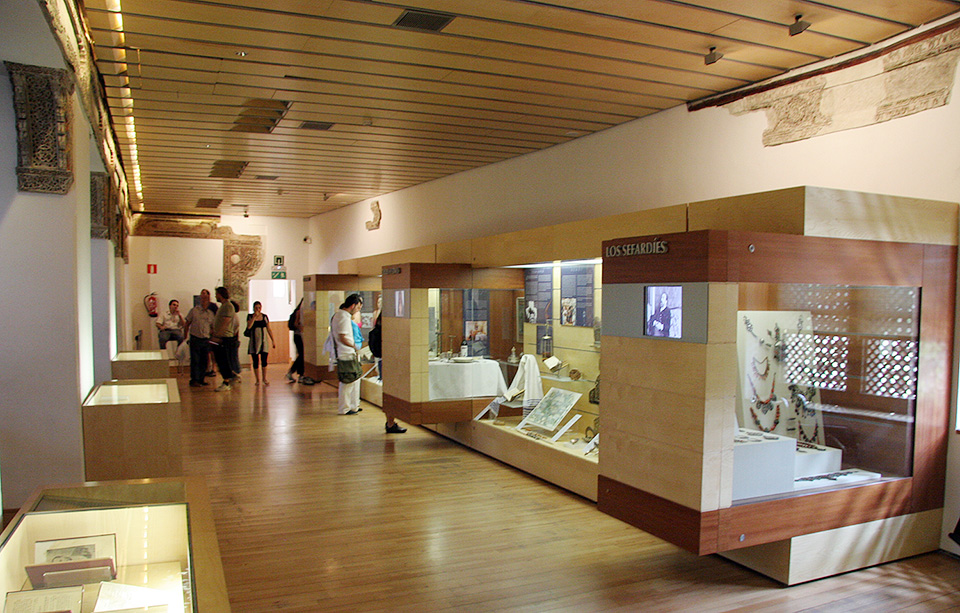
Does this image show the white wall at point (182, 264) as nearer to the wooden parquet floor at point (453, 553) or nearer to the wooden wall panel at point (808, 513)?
the wooden parquet floor at point (453, 553)

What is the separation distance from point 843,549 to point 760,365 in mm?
1379

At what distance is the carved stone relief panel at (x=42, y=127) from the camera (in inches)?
159

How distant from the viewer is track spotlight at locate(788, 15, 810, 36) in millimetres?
4355

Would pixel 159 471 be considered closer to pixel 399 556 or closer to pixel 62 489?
pixel 399 556

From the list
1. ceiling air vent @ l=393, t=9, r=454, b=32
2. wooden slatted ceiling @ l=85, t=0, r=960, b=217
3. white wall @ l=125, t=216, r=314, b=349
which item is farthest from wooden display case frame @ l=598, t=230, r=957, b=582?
white wall @ l=125, t=216, r=314, b=349

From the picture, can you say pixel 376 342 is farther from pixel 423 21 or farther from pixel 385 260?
pixel 423 21

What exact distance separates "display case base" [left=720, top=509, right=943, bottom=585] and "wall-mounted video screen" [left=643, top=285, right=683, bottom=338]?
155 cm

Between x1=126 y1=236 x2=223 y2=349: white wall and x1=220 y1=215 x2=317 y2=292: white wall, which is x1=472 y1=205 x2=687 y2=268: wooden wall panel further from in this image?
x1=126 y1=236 x2=223 y2=349: white wall

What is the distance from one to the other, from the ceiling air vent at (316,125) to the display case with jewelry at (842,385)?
516cm

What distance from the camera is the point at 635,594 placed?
4184 mm

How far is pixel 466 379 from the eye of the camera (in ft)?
27.3

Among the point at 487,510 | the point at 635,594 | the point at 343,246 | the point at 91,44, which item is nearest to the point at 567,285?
the point at 487,510

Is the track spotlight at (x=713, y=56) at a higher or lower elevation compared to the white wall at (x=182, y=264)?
higher

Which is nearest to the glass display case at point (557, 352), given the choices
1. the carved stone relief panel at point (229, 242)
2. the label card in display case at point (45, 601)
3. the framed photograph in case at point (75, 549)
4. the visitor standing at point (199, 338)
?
the framed photograph in case at point (75, 549)
